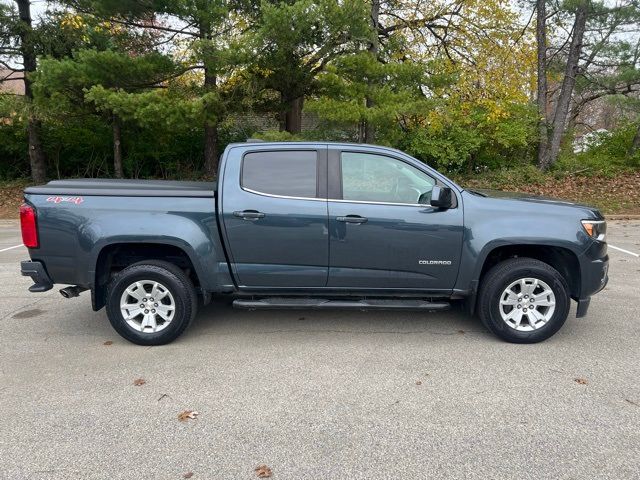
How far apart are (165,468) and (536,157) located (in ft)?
54.7

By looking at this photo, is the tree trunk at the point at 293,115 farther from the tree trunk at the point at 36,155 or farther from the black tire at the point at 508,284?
the black tire at the point at 508,284

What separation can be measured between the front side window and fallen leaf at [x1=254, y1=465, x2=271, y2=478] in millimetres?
2375

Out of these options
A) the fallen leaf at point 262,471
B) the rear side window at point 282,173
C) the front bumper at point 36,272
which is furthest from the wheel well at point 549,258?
the front bumper at point 36,272

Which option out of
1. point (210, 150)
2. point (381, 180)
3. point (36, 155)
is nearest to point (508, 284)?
point (381, 180)

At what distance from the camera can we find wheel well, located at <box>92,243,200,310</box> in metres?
4.35

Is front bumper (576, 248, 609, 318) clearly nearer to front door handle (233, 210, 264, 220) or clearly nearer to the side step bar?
the side step bar

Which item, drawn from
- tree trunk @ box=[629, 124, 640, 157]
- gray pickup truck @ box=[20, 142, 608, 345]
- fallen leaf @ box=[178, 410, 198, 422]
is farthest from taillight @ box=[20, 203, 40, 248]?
tree trunk @ box=[629, 124, 640, 157]

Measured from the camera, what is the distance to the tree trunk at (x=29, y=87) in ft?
47.6

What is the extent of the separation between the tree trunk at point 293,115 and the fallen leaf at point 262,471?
13.0m

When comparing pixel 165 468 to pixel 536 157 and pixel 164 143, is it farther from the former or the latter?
pixel 536 157

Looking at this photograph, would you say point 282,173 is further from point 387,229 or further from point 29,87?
point 29,87

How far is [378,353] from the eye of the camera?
4.12 metres

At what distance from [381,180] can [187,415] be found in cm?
254

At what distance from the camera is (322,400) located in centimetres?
335
